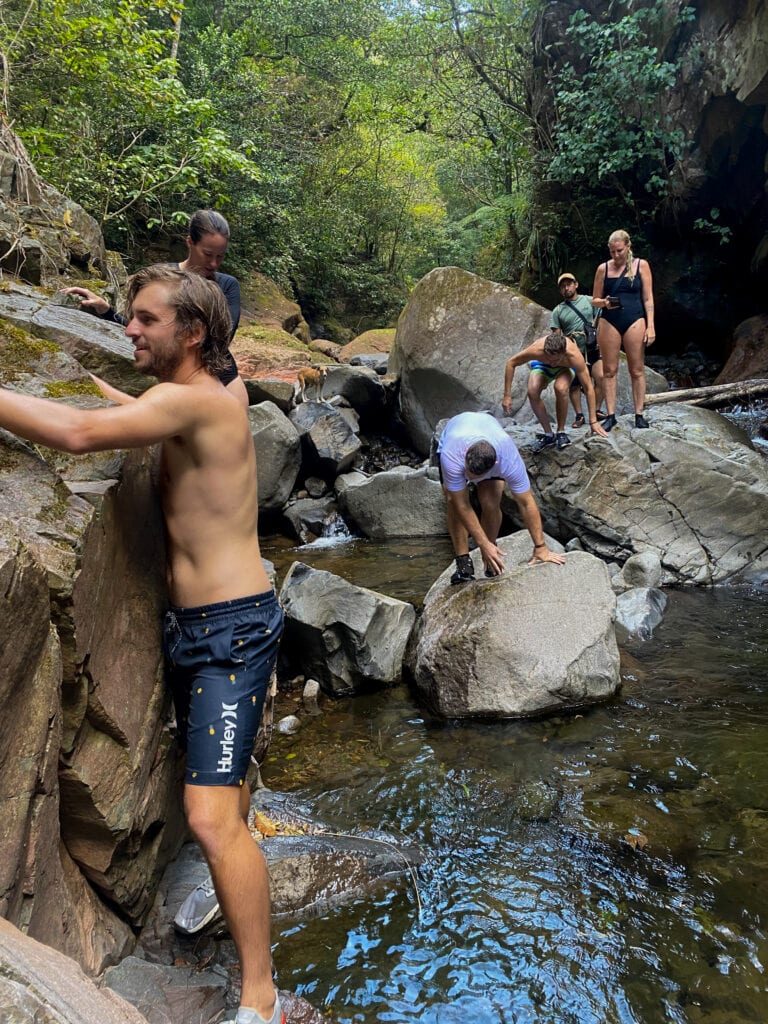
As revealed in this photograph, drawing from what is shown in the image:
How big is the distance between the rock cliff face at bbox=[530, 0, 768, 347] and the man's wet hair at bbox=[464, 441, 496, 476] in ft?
28.0

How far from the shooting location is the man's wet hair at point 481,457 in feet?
16.9

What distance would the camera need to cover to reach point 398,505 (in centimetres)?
977

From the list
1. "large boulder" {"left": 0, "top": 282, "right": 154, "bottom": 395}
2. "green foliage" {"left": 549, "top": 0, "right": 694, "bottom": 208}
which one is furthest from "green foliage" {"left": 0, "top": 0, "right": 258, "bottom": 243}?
"large boulder" {"left": 0, "top": 282, "right": 154, "bottom": 395}

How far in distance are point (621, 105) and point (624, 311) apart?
22.3 feet

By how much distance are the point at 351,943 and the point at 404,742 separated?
1815mm

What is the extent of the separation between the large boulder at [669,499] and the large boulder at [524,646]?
284 centimetres

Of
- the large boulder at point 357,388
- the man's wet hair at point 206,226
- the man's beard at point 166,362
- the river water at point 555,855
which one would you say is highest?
the man's wet hair at point 206,226

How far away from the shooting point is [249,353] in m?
13.2

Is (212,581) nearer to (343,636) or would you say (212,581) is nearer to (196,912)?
(196,912)

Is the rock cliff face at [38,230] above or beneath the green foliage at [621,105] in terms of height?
Result: beneath

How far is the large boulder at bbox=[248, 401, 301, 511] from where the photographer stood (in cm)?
984

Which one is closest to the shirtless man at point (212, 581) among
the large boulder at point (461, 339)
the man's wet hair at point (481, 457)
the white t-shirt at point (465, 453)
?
the man's wet hair at point (481, 457)

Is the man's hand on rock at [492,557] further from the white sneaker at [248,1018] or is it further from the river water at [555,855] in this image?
the white sneaker at [248,1018]

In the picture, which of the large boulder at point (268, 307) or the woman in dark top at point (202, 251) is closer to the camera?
the woman in dark top at point (202, 251)
